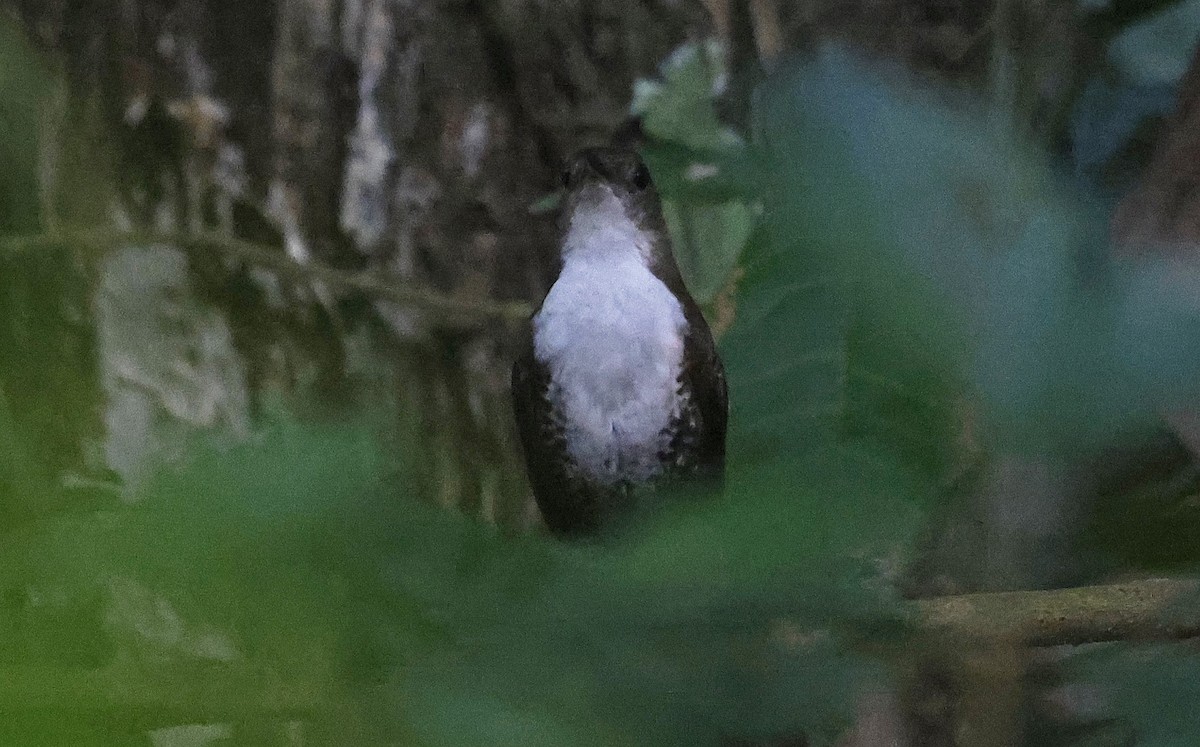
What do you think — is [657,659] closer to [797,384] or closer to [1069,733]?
[797,384]

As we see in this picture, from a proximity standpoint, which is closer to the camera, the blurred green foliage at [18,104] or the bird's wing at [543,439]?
the blurred green foliage at [18,104]

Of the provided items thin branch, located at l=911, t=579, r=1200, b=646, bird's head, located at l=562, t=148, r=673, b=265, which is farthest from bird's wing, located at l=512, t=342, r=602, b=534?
thin branch, located at l=911, t=579, r=1200, b=646

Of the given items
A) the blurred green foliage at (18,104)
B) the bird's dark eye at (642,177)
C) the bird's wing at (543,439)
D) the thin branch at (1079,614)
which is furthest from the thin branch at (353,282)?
the thin branch at (1079,614)

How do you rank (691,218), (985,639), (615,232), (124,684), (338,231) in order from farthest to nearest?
(338,231) < (691,218) < (615,232) < (985,639) < (124,684)

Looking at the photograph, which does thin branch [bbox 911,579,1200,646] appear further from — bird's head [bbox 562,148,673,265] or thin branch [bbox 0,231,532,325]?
thin branch [bbox 0,231,532,325]

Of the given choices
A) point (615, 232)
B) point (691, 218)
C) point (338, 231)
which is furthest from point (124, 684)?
point (338, 231)

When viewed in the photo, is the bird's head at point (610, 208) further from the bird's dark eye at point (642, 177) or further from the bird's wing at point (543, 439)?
the bird's wing at point (543, 439)

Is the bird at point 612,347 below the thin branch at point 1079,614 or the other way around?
the other way around

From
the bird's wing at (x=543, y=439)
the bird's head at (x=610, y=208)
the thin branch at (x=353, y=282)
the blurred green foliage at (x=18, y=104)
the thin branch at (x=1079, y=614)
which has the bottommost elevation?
the thin branch at (x=1079, y=614)
